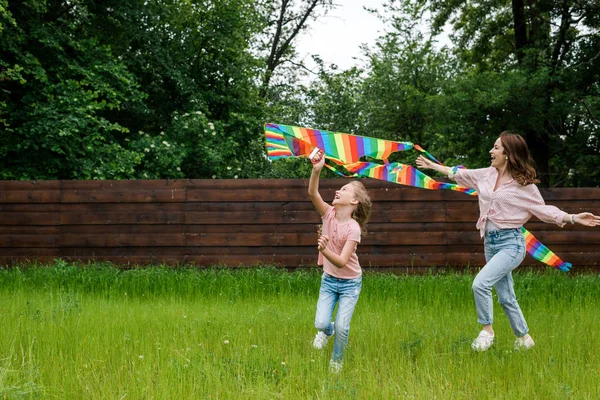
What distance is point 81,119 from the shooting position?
13.0 metres

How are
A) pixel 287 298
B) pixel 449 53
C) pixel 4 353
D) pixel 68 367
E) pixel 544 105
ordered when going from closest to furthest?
pixel 68 367, pixel 4 353, pixel 287 298, pixel 544 105, pixel 449 53

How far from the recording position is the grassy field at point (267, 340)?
4250 mm

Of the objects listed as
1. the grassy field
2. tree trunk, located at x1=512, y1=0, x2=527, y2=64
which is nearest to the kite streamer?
the grassy field

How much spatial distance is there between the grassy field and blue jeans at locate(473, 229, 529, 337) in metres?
0.29

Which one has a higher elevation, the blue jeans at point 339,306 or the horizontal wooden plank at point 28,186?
the horizontal wooden plank at point 28,186

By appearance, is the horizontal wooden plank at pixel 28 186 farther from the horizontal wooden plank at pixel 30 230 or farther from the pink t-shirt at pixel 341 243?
the pink t-shirt at pixel 341 243

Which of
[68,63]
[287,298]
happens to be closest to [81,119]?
[68,63]

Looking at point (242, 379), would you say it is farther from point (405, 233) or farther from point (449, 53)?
point (449, 53)

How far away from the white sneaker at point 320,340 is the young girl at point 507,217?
1244mm

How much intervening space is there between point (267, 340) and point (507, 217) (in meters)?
2.29

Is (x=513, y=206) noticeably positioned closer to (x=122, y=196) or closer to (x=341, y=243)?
(x=341, y=243)

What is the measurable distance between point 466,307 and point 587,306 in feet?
4.73

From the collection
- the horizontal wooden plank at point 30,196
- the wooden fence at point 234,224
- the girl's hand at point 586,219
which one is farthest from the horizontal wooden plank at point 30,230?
the girl's hand at point 586,219

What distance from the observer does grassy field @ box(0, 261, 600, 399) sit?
4.25m
